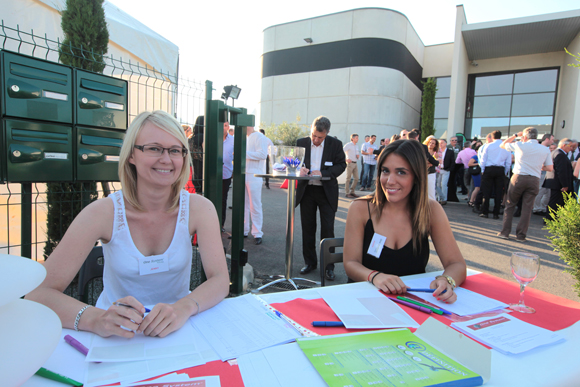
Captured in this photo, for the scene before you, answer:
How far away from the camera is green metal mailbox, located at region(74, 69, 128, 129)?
254cm

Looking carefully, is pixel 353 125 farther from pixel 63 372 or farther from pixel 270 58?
pixel 63 372

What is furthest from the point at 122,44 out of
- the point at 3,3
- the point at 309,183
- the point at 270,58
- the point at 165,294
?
the point at 270,58

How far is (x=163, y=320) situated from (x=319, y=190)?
3049mm

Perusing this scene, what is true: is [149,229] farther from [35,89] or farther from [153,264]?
[35,89]

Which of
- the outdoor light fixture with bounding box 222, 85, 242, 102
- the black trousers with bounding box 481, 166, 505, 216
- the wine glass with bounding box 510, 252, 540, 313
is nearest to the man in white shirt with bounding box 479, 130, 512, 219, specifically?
the black trousers with bounding box 481, 166, 505, 216

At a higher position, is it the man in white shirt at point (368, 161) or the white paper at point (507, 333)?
the man in white shirt at point (368, 161)

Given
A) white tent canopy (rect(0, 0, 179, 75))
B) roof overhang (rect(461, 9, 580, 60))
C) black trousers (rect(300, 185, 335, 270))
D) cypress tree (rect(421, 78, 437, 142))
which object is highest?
roof overhang (rect(461, 9, 580, 60))

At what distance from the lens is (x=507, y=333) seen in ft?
3.53

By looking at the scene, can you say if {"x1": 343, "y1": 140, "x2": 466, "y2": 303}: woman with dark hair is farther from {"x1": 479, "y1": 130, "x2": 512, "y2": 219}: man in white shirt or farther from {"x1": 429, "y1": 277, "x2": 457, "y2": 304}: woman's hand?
{"x1": 479, "y1": 130, "x2": 512, "y2": 219}: man in white shirt

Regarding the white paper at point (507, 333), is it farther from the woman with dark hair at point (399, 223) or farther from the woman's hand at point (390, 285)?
the woman with dark hair at point (399, 223)

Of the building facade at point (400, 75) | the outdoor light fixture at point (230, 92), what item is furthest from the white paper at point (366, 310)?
the building facade at point (400, 75)

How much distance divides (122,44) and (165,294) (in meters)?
3.61

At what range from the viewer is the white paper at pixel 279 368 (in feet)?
2.55

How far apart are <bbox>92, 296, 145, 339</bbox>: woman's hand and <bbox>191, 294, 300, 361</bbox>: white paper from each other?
0.19 meters
